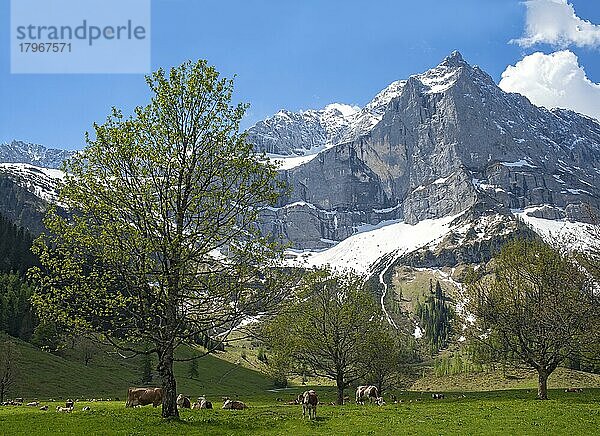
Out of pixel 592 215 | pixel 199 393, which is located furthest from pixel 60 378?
pixel 592 215

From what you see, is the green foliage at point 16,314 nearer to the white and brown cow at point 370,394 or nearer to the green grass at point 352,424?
the white and brown cow at point 370,394

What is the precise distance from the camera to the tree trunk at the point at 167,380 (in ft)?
94.5

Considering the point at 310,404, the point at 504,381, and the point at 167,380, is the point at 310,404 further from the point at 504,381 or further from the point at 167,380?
the point at 504,381

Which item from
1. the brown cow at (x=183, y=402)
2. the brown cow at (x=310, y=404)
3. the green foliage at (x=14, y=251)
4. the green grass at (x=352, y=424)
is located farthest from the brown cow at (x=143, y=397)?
the green foliage at (x=14, y=251)

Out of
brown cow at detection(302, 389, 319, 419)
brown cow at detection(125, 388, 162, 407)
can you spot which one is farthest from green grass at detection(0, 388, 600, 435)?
brown cow at detection(125, 388, 162, 407)

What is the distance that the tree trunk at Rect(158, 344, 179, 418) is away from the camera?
28.8 m

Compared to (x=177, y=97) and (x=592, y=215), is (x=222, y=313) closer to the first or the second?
(x=177, y=97)

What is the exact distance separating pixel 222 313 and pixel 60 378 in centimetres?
8017

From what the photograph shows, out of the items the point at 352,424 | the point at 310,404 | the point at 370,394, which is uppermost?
the point at 310,404

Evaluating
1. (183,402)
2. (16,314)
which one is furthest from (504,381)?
(16,314)

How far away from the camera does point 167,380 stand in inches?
1141

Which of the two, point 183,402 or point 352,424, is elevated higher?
point 352,424

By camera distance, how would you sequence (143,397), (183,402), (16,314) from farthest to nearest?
(16,314), (183,402), (143,397)

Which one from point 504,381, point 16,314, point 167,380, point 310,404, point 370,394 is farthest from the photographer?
point 16,314
